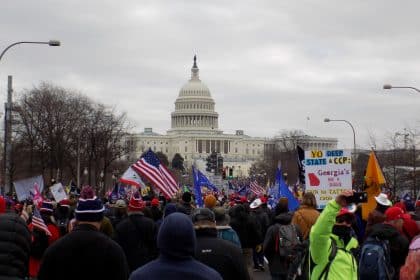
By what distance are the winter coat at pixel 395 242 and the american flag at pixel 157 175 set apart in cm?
1118

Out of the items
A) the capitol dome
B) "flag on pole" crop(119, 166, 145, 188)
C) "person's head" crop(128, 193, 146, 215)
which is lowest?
"person's head" crop(128, 193, 146, 215)

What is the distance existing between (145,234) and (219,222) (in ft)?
4.79

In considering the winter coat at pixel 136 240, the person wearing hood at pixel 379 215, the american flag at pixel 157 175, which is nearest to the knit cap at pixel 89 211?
the winter coat at pixel 136 240

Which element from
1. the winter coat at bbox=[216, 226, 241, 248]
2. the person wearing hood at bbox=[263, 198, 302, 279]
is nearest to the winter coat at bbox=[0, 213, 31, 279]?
the winter coat at bbox=[216, 226, 241, 248]

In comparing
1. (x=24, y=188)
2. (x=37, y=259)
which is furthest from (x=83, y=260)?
(x=24, y=188)

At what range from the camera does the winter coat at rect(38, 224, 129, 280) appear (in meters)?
6.53

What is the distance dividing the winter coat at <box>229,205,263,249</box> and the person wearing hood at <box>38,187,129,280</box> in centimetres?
781

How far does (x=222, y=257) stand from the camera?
6707 millimetres

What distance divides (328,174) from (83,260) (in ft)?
23.8

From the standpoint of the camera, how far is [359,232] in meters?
12.4

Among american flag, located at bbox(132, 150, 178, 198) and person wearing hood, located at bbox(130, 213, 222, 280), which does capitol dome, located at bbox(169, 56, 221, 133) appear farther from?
person wearing hood, located at bbox(130, 213, 222, 280)

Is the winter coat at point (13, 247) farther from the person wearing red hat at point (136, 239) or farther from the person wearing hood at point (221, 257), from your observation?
the person wearing red hat at point (136, 239)

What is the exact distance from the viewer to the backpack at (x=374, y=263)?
26.3 feet

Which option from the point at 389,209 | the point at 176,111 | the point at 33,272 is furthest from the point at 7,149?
the point at 176,111
